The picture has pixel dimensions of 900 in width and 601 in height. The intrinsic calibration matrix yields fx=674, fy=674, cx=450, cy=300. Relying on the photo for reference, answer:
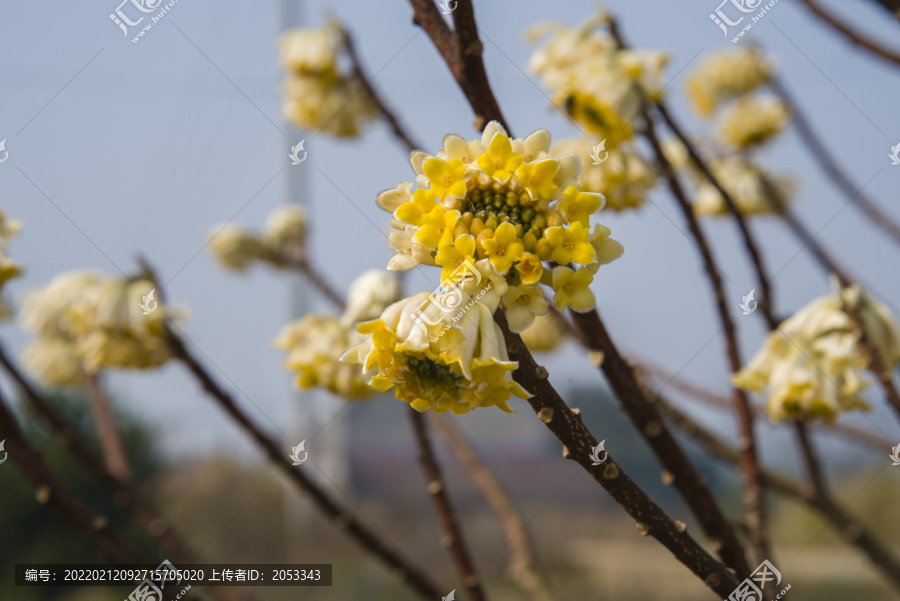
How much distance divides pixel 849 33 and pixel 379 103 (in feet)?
1.92

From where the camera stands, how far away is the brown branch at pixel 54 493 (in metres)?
0.64

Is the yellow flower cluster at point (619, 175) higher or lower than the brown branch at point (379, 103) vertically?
lower

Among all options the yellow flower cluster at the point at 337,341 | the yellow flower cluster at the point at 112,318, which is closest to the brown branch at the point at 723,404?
the yellow flower cluster at the point at 337,341

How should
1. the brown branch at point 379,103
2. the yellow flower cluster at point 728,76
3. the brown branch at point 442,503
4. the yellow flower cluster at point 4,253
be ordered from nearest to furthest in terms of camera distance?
the yellow flower cluster at point 4,253
the brown branch at point 442,503
the brown branch at point 379,103
the yellow flower cluster at point 728,76

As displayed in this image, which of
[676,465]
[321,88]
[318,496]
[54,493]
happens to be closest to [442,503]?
[318,496]

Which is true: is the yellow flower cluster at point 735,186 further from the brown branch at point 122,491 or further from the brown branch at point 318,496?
the brown branch at point 122,491

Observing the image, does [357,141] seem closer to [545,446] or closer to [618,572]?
[545,446]

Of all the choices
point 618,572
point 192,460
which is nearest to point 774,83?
point 618,572

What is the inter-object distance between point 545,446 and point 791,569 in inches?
61.0

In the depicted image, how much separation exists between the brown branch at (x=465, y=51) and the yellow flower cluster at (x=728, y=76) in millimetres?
1037

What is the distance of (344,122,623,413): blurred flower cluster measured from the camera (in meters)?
0.32

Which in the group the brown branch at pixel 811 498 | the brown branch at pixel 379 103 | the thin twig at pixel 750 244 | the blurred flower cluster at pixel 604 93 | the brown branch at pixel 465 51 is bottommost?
the brown branch at pixel 811 498

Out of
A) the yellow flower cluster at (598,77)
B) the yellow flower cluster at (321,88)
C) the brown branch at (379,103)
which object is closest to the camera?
the yellow flower cluster at (598,77)

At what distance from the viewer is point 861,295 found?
25.9 inches
